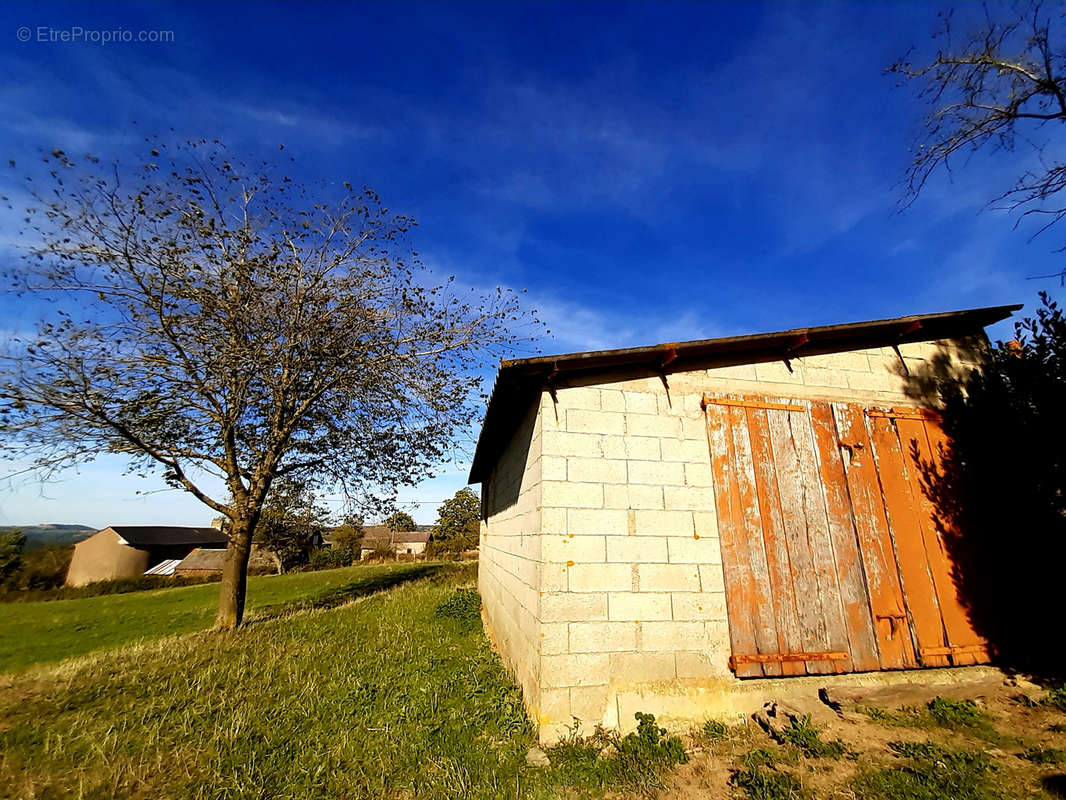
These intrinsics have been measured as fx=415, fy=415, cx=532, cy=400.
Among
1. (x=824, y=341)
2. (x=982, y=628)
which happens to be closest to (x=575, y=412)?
(x=824, y=341)

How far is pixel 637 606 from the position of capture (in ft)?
14.4

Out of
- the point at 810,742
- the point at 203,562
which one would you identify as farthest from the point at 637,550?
the point at 203,562

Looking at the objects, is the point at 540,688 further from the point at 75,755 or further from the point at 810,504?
the point at 75,755

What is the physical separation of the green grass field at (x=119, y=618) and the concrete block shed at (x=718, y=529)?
12.1 metres

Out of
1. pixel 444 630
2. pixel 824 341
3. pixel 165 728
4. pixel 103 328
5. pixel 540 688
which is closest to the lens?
pixel 540 688

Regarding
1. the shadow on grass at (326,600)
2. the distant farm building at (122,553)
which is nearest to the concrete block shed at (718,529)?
the shadow on grass at (326,600)

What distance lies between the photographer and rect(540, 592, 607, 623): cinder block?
13.7 ft

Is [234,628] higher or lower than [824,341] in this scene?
lower

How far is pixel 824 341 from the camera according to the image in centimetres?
587

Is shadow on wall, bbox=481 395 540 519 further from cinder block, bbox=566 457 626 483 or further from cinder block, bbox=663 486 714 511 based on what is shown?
cinder block, bbox=663 486 714 511

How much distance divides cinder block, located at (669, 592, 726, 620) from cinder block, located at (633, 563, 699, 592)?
81 millimetres

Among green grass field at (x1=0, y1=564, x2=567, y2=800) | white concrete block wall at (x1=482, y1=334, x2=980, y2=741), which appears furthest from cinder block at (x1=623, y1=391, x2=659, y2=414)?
green grass field at (x1=0, y1=564, x2=567, y2=800)

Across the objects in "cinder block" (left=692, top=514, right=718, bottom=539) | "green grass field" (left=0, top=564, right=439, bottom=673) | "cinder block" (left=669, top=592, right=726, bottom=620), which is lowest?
"green grass field" (left=0, top=564, right=439, bottom=673)

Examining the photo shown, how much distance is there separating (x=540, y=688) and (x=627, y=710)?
91 cm
